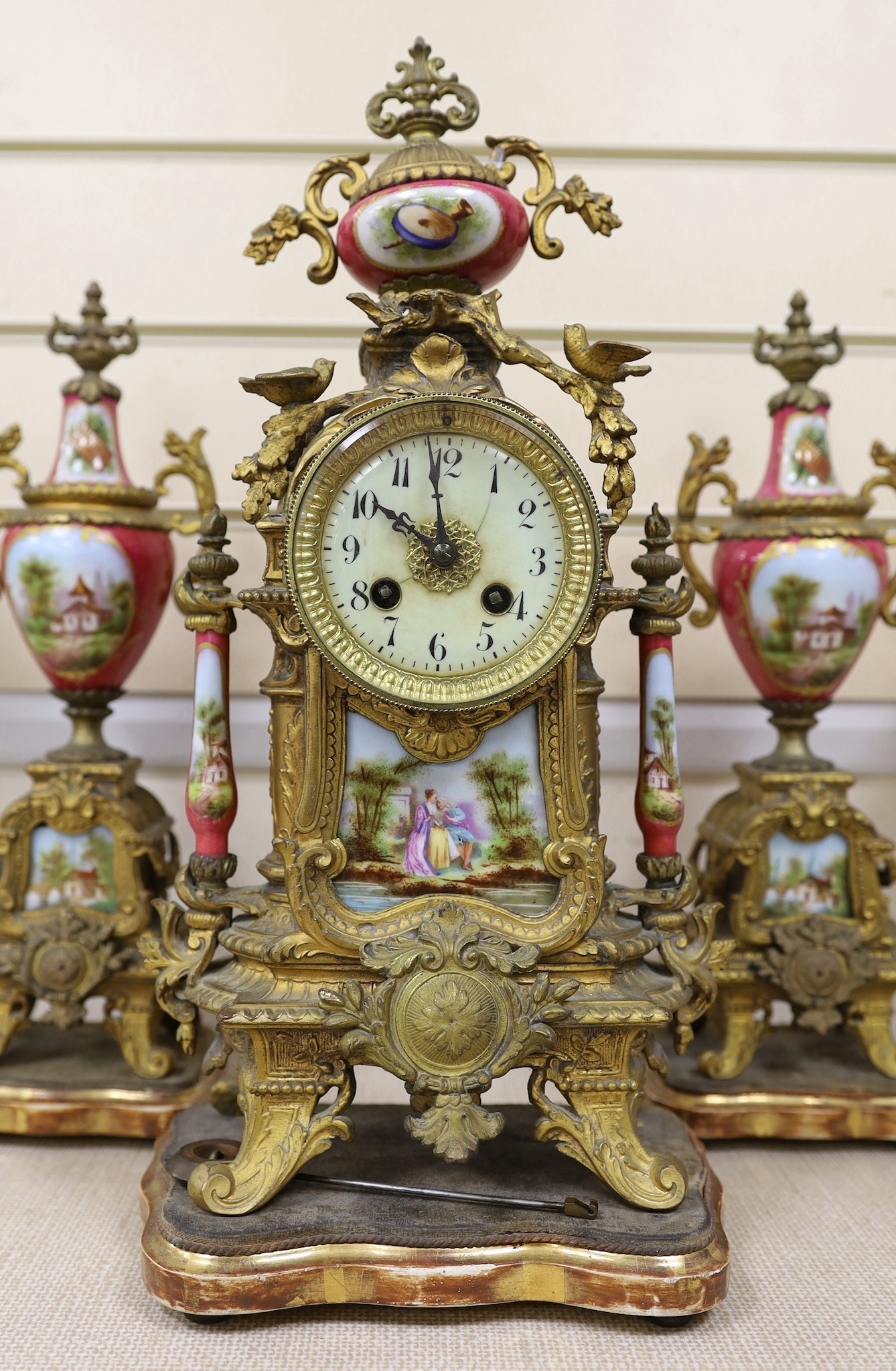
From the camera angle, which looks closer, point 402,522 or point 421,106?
point 402,522

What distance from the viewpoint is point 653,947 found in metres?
1.44

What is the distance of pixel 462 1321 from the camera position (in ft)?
4.28

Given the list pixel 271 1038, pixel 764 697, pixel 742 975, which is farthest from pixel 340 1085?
pixel 764 697

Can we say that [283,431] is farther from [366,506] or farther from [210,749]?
[210,749]

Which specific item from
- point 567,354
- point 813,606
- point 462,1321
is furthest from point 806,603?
point 462,1321

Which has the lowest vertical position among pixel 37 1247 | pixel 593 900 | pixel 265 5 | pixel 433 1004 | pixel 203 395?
pixel 37 1247

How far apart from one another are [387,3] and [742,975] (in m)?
2.06

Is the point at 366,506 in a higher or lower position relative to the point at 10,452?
lower

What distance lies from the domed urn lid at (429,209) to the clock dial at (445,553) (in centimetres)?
25

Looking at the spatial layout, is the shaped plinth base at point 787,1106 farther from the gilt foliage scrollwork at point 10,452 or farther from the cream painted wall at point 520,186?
the gilt foliage scrollwork at point 10,452

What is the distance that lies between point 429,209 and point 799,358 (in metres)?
0.83

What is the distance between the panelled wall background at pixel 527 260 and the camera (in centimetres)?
222

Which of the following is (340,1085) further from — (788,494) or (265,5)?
(265,5)

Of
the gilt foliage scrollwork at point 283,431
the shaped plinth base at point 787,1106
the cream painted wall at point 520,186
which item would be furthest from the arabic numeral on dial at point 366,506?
the shaped plinth base at point 787,1106
